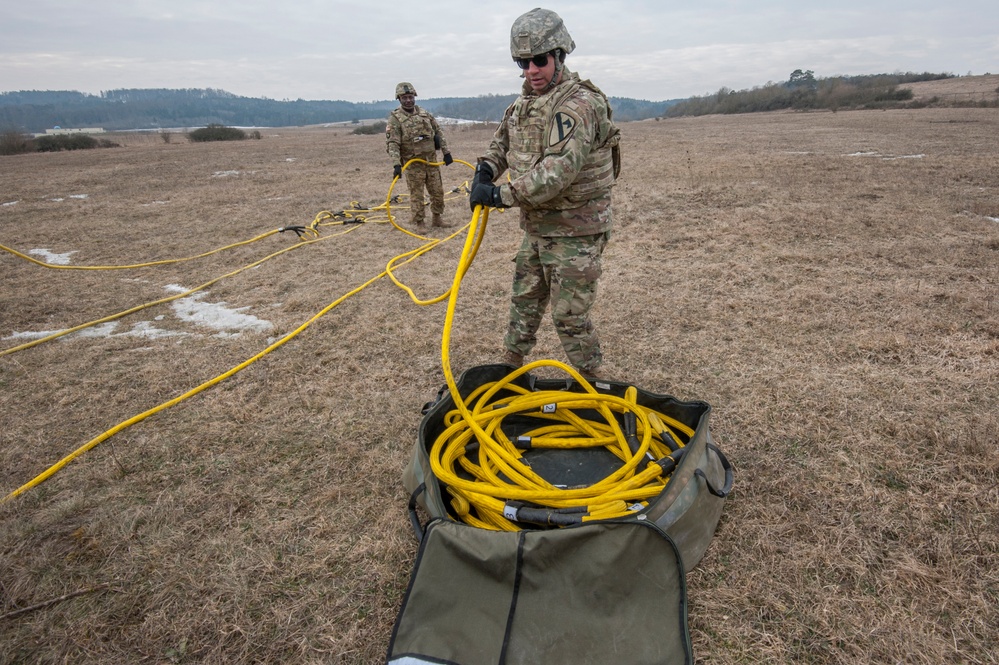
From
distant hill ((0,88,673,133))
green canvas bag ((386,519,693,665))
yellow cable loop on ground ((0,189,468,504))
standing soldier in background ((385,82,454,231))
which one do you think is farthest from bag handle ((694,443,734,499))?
distant hill ((0,88,673,133))

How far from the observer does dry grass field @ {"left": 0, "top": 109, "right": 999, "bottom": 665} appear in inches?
72.9

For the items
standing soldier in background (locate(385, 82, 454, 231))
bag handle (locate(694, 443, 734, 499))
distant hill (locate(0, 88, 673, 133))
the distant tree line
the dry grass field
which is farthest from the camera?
distant hill (locate(0, 88, 673, 133))

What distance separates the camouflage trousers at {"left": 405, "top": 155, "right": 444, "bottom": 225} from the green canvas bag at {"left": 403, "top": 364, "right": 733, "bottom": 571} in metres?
5.18

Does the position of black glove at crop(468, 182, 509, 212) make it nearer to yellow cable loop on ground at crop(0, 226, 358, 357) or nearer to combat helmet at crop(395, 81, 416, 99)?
yellow cable loop on ground at crop(0, 226, 358, 357)

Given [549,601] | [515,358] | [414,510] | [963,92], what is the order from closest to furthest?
[549,601], [414,510], [515,358], [963,92]

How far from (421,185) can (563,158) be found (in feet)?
17.8

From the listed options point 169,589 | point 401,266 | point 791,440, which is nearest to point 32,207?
point 401,266

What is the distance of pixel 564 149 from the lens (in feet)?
8.00

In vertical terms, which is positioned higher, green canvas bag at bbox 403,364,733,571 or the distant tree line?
the distant tree line

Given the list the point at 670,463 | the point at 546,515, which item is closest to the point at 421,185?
the point at 670,463

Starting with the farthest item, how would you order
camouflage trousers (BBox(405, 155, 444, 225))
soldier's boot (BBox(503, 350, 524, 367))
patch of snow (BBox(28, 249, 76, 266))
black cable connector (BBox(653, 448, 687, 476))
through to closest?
camouflage trousers (BBox(405, 155, 444, 225)) < patch of snow (BBox(28, 249, 76, 266)) < soldier's boot (BBox(503, 350, 524, 367)) < black cable connector (BBox(653, 448, 687, 476))

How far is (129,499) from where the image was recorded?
254 cm

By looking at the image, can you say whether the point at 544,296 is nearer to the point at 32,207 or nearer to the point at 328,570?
the point at 328,570

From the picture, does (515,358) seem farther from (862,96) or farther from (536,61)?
(862,96)
